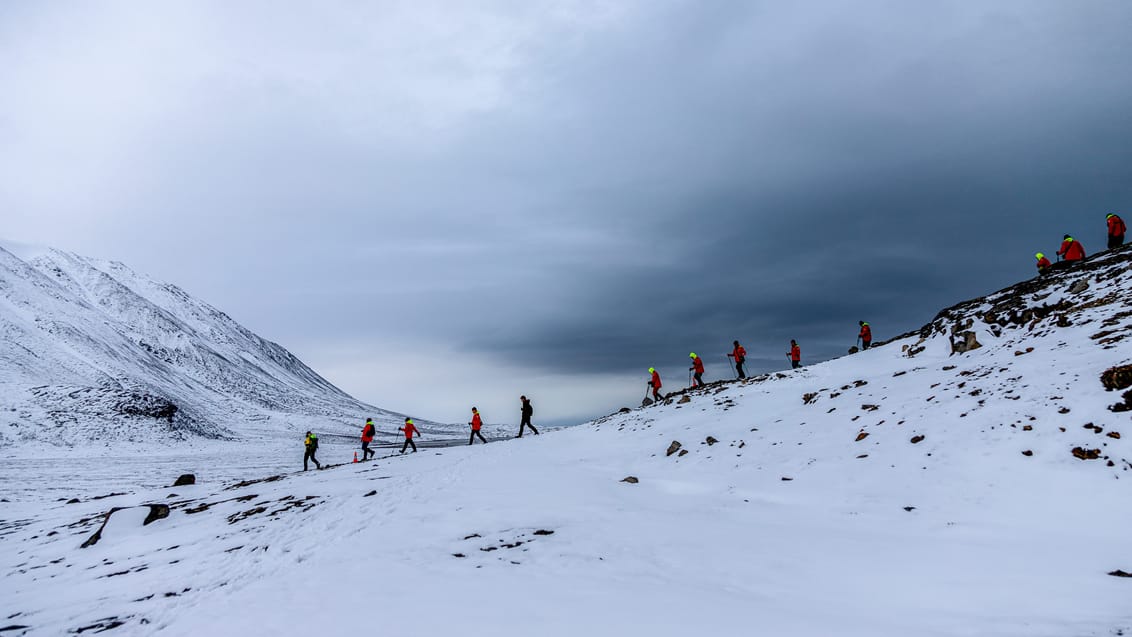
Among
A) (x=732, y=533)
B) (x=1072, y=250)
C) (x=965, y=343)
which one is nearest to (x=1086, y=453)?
(x=732, y=533)

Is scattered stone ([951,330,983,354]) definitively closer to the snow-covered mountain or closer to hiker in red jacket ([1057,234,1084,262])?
hiker in red jacket ([1057,234,1084,262])

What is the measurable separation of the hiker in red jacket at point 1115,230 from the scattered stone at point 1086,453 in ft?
66.5

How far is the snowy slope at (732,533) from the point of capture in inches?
236

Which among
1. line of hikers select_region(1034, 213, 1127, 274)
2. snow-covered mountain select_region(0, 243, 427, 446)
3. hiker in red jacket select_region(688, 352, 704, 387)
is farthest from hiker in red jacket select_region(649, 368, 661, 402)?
snow-covered mountain select_region(0, 243, 427, 446)

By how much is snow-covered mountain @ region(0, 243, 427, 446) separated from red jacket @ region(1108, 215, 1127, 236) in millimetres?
73708

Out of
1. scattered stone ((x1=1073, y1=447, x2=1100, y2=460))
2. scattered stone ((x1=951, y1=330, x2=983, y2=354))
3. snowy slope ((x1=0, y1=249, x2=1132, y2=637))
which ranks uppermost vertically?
scattered stone ((x1=951, y1=330, x2=983, y2=354))

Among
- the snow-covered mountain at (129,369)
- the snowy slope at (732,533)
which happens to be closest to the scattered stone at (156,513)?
the snowy slope at (732,533)

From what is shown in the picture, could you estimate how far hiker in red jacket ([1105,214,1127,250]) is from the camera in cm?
2294

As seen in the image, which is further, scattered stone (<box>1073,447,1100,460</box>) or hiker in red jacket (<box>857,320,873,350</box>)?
hiker in red jacket (<box>857,320,873,350</box>)

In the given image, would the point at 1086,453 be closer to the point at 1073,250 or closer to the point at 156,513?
the point at 1073,250

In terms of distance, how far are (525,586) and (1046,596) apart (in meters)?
6.08

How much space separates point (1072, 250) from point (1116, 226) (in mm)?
1890

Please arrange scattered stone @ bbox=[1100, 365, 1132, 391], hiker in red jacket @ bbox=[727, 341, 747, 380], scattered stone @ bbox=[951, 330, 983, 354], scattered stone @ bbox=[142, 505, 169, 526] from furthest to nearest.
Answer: hiker in red jacket @ bbox=[727, 341, 747, 380]
scattered stone @ bbox=[951, 330, 983, 354]
scattered stone @ bbox=[142, 505, 169, 526]
scattered stone @ bbox=[1100, 365, 1132, 391]

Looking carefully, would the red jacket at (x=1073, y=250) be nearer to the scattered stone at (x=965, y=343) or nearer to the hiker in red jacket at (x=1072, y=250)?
the hiker in red jacket at (x=1072, y=250)
